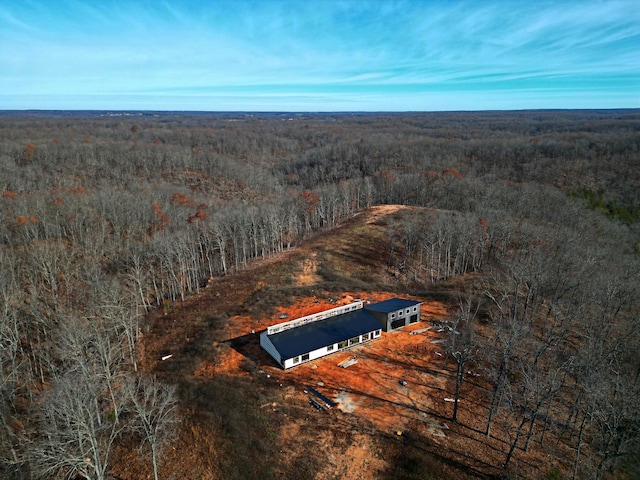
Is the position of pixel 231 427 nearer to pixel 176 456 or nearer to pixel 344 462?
pixel 176 456

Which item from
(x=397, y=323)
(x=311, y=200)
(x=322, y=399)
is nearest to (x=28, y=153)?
(x=311, y=200)

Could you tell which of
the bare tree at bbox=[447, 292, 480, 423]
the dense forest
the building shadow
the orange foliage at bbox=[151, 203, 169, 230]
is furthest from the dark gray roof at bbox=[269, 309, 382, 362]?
the orange foliage at bbox=[151, 203, 169, 230]

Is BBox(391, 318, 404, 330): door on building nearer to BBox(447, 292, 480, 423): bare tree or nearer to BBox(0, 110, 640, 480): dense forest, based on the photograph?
BBox(447, 292, 480, 423): bare tree

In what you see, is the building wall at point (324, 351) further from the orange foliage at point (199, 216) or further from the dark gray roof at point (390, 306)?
the orange foliage at point (199, 216)

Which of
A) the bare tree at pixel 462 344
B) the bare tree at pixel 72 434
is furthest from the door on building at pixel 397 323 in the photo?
the bare tree at pixel 72 434

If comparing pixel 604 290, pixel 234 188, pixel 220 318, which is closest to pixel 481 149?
pixel 234 188

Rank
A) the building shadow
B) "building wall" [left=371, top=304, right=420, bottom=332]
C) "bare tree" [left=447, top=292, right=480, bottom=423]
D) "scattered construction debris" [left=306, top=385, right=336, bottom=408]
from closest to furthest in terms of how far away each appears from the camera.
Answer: "bare tree" [left=447, top=292, right=480, bottom=423] < "scattered construction debris" [left=306, top=385, right=336, bottom=408] < the building shadow < "building wall" [left=371, top=304, right=420, bottom=332]
